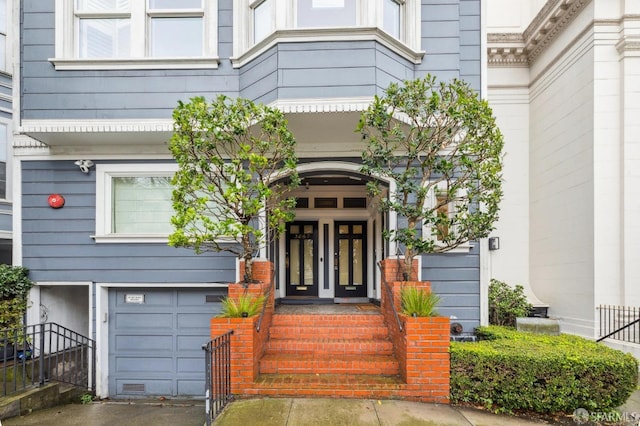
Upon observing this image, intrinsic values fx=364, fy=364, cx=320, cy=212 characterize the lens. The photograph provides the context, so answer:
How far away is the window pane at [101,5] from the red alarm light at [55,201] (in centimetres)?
320

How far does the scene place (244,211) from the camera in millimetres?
4582

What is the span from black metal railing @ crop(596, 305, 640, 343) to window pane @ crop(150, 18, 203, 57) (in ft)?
28.6

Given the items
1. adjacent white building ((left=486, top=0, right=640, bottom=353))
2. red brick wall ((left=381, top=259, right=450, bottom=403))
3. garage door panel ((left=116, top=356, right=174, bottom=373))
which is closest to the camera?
red brick wall ((left=381, top=259, right=450, bottom=403))

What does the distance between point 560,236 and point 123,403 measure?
8960 mm

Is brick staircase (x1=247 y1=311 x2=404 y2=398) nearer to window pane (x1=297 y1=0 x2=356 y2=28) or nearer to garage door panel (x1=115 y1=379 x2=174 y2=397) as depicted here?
garage door panel (x1=115 y1=379 x2=174 y2=397)

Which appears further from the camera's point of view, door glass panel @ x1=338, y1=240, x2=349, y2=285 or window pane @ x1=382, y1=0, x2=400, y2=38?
door glass panel @ x1=338, y1=240, x2=349, y2=285

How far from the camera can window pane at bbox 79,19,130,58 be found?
6.15 m

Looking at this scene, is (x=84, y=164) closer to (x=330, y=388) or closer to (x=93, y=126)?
(x=93, y=126)

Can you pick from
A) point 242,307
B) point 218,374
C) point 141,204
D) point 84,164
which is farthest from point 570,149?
point 84,164

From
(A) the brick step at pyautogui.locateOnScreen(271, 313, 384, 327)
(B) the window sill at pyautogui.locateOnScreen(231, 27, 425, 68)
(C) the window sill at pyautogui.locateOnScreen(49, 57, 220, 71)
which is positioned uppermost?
(B) the window sill at pyautogui.locateOnScreen(231, 27, 425, 68)

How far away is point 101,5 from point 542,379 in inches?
337

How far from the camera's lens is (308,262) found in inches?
337

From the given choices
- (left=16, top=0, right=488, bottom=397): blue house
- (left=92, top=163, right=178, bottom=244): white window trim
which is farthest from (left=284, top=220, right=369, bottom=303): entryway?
(left=92, top=163, right=178, bottom=244): white window trim

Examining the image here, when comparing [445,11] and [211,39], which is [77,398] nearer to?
[211,39]
